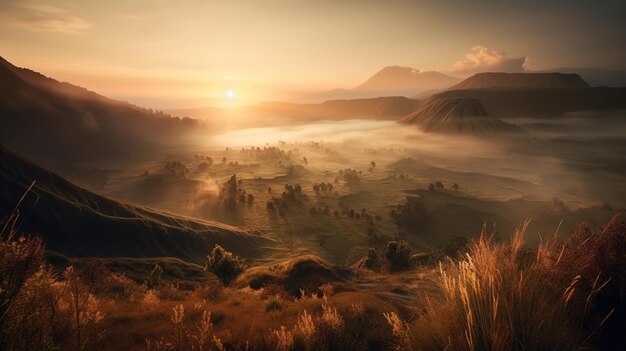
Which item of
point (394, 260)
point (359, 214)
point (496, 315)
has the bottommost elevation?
point (359, 214)

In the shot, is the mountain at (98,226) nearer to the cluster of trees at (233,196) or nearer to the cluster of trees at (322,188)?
the cluster of trees at (233,196)

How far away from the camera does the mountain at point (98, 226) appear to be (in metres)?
103

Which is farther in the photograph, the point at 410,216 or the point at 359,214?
the point at 359,214

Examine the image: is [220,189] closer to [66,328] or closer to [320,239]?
[320,239]

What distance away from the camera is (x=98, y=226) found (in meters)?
110

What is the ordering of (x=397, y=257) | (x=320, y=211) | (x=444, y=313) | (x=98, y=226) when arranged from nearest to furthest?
(x=444, y=313)
(x=397, y=257)
(x=98, y=226)
(x=320, y=211)

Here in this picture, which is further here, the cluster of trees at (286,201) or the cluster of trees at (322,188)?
the cluster of trees at (322,188)

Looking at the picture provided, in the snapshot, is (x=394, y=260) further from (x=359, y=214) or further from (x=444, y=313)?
(x=359, y=214)

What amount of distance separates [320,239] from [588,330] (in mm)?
118574

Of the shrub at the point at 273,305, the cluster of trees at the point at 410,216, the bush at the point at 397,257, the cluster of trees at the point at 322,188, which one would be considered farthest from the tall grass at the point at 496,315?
the cluster of trees at the point at 322,188

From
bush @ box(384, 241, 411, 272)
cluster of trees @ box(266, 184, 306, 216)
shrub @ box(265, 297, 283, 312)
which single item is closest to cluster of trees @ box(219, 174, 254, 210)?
cluster of trees @ box(266, 184, 306, 216)

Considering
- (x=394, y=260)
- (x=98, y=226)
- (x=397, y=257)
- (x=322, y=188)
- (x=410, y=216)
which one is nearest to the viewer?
(x=394, y=260)

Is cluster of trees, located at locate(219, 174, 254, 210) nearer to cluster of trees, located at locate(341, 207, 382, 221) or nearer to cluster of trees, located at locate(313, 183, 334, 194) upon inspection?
cluster of trees, located at locate(313, 183, 334, 194)

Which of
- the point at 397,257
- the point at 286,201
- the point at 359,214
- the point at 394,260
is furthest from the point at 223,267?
the point at 286,201
